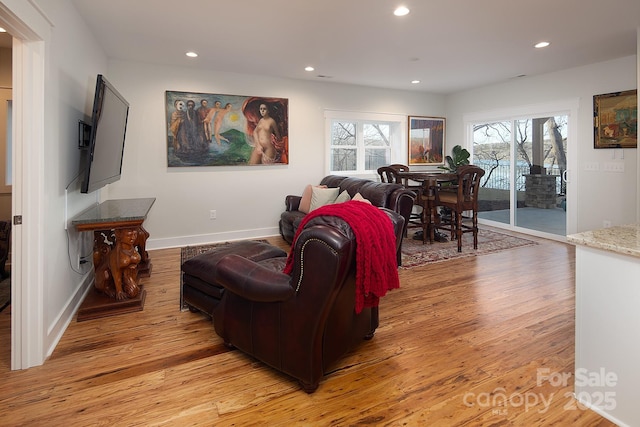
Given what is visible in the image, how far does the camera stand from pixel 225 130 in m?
5.14

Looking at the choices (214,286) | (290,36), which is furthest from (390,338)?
(290,36)

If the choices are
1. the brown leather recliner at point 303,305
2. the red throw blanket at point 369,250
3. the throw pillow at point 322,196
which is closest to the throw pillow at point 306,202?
the throw pillow at point 322,196

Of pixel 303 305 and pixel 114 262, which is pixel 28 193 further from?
pixel 303 305

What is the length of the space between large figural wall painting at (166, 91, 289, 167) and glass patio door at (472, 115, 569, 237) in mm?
3651

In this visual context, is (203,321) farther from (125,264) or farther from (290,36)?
(290,36)

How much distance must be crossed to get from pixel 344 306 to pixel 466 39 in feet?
10.8

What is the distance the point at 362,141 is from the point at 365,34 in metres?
2.90

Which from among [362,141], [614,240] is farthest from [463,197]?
[614,240]

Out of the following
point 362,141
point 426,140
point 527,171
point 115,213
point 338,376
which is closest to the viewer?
point 338,376

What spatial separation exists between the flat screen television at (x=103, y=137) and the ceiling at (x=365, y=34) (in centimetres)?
75

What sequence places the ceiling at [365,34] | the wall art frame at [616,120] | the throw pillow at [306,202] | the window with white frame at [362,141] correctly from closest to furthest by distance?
the ceiling at [365,34] → the wall art frame at [616,120] → the throw pillow at [306,202] → the window with white frame at [362,141]

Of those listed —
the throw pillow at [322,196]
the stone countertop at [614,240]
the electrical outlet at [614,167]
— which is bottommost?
the stone countertop at [614,240]

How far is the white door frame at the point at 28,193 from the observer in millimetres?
2076

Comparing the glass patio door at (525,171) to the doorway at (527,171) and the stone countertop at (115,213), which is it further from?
the stone countertop at (115,213)
